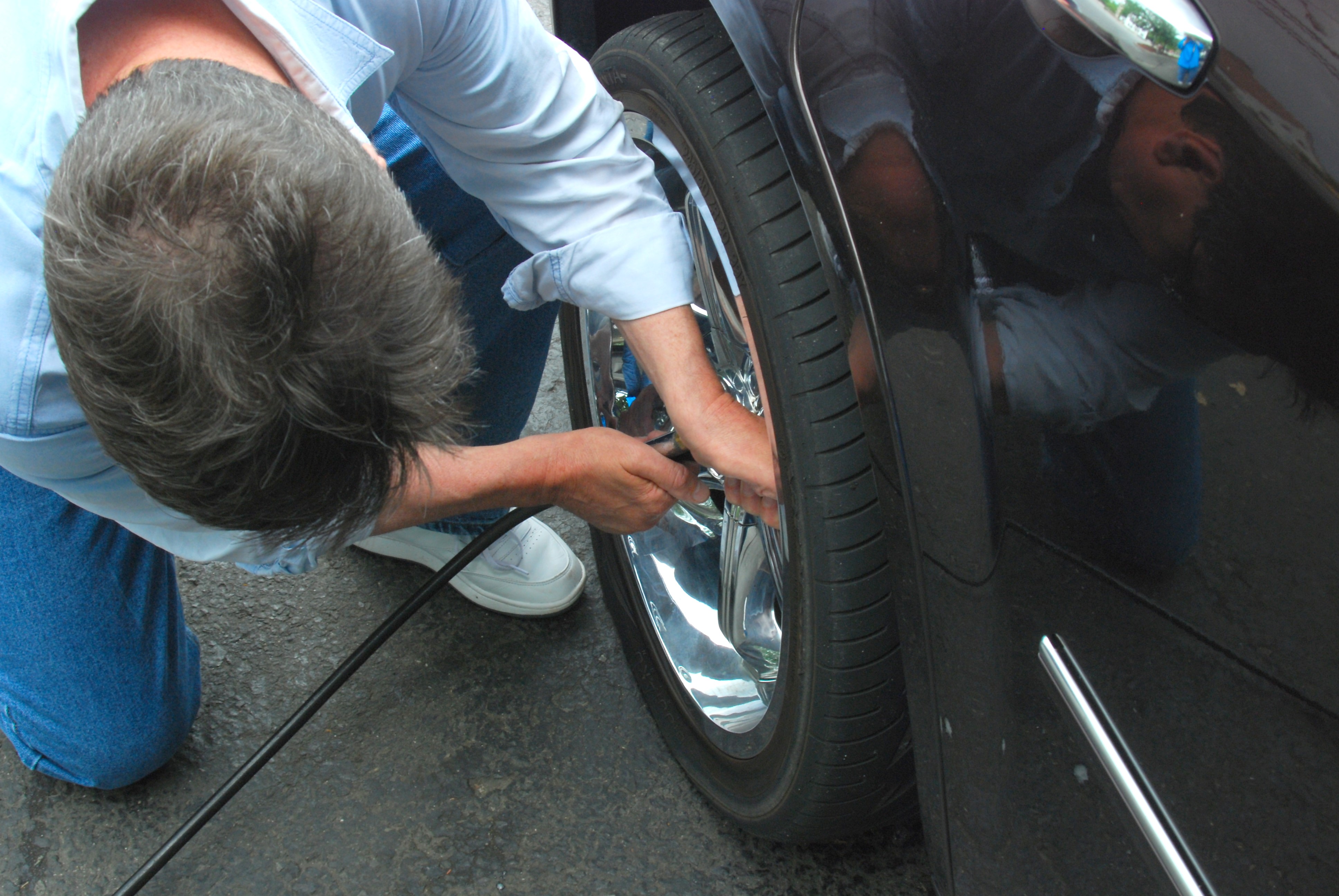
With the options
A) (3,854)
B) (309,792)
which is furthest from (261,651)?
(3,854)

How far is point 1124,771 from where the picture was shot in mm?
599

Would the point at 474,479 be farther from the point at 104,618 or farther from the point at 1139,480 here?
the point at 1139,480

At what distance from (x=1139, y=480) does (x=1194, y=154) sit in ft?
0.59

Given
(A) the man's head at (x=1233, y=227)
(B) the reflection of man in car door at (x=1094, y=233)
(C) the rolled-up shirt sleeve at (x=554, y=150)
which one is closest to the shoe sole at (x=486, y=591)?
(C) the rolled-up shirt sleeve at (x=554, y=150)

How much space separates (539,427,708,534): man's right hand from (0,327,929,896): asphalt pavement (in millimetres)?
442

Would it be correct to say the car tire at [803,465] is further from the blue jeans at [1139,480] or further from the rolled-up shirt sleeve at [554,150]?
the blue jeans at [1139,480]

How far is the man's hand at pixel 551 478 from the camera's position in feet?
3.73

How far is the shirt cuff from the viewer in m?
1.12

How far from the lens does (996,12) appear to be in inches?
23.5

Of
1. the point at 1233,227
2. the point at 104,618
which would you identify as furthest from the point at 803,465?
the point at 104,618

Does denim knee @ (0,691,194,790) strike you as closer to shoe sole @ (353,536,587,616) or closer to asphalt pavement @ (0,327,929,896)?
asphalt pavement @ (0,327,929,896)

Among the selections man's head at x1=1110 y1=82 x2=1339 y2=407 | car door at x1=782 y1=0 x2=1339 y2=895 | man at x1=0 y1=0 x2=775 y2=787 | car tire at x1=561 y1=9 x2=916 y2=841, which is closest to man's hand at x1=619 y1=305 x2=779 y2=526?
man at x1=0 y1=0 x2=775 y2=787

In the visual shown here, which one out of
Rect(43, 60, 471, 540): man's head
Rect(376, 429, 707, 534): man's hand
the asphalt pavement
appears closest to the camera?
Rect(43, 60, 471, 540): man's head

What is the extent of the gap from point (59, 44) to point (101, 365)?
312mm
